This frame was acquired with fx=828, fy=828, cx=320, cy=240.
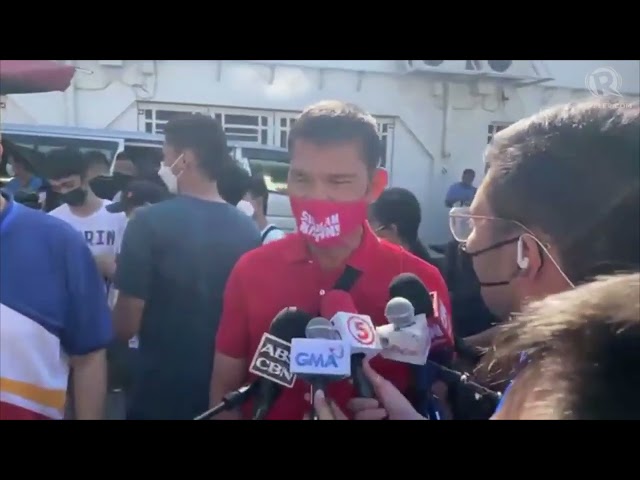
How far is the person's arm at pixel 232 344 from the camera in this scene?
246cm

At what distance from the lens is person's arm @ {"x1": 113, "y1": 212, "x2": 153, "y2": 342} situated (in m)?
2.44

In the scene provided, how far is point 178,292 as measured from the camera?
2469mm

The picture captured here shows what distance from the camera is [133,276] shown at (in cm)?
245

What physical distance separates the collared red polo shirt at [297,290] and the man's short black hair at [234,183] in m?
0.17

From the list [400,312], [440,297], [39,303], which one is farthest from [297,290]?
[39,303]

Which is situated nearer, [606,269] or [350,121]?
[606,269]

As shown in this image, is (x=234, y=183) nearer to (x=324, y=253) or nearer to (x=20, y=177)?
(x=324, y=253)

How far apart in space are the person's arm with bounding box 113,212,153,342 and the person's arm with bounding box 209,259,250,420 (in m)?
0.24

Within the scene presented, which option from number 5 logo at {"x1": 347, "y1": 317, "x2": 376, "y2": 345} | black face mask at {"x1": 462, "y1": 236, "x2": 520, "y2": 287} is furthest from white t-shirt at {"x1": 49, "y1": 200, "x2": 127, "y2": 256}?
black face mask at {"x1": 462, "y1": 236, "x2": 520, "y2": 287}

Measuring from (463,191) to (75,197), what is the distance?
1.14m

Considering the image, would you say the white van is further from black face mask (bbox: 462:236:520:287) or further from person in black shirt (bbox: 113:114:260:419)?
black face mask (bbox: 462:236:520:287)
